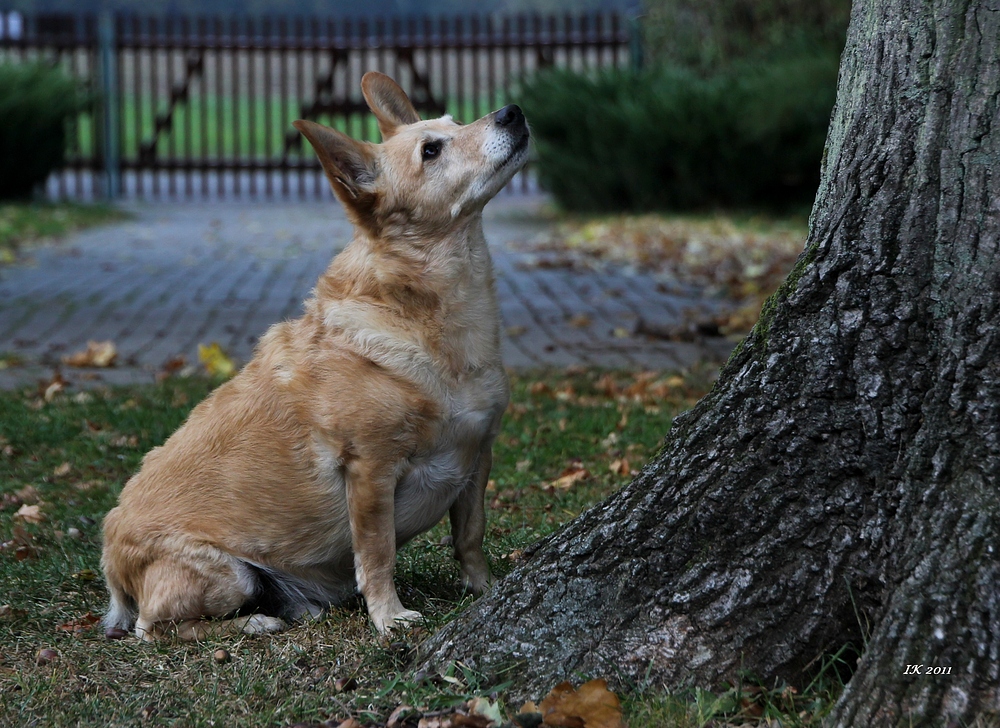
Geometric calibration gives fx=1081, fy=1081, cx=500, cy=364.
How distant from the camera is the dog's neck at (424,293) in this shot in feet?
10.9

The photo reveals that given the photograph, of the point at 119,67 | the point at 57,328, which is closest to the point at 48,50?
the point at 119,67

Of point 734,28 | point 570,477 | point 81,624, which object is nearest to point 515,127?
point 570,477

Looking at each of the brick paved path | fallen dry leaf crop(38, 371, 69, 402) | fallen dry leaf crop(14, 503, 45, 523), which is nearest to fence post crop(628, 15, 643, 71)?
the brick paved path

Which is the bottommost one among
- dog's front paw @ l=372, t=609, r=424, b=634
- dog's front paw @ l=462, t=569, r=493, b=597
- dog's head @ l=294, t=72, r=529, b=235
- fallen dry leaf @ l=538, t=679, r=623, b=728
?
dog's front paw @ l=462, t=569, r=493, b=597

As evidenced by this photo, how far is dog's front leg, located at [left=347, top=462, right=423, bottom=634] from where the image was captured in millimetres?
3150

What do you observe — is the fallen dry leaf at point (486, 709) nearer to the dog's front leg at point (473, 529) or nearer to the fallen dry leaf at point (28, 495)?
the dog's front leg at point (473, 529)

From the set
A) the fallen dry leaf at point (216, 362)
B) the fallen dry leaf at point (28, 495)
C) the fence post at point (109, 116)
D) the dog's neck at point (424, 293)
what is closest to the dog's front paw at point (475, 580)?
the dog's neck at point (424, 293)

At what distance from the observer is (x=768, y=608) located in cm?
263

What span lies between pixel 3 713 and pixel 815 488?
6.86ft

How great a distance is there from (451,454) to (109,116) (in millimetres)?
16754

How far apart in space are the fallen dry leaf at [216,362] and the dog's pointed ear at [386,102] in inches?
111

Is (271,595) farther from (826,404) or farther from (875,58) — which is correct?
(875,58)

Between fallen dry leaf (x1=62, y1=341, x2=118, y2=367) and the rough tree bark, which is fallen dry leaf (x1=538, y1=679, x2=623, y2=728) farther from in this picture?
fallen dry leaf (x1=62, y1=341, x2=118, y2=367)

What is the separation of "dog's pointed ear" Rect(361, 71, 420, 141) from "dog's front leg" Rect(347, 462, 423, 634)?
1289 mm
